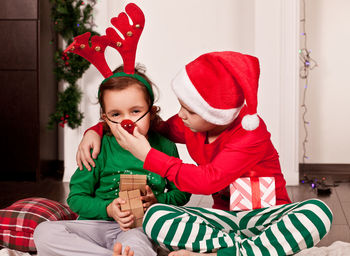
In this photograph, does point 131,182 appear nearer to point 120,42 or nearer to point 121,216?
point 121,216

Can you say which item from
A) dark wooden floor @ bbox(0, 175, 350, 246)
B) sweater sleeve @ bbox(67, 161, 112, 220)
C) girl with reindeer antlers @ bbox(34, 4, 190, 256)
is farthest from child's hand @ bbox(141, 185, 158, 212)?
dark wooden floor @ bbox(0, 175, 350, 246)

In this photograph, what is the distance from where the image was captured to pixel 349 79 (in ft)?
11.3

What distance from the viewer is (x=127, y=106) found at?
154 centimetres

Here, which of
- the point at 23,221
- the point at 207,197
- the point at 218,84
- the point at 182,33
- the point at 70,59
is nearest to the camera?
the point at 218,84

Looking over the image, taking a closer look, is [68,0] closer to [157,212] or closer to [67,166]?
[67,166]

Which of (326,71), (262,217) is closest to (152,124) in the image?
(262,217)

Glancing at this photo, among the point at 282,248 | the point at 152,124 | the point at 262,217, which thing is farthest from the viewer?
the point at 152,124

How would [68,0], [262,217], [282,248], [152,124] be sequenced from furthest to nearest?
1. [68,0]
2. [152,124]
3. [262,217]
4. [282,248]

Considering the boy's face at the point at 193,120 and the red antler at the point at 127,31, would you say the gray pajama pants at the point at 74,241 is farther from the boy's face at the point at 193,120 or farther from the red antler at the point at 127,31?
the red antler at the point at 127,31

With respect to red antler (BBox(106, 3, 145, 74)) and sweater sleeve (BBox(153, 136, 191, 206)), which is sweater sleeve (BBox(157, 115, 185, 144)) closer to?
sweater sleeve (BBox(153, 136, 191, 206))

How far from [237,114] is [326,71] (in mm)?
2157

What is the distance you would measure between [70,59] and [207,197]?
117 cm

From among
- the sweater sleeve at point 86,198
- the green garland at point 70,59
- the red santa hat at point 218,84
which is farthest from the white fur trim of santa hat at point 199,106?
the green garland at point 70,59

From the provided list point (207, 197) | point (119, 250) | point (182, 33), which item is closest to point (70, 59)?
point (182, 33)
